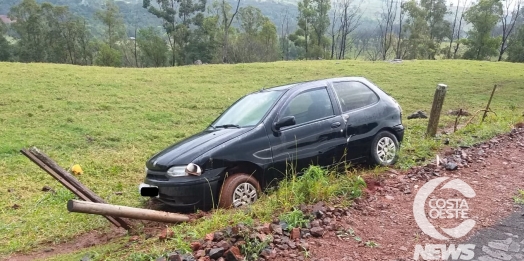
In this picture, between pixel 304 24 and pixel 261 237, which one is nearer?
pixel 261 237

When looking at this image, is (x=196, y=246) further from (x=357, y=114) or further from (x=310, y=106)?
(x=357, y=114)

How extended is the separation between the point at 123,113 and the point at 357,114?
9.09 m

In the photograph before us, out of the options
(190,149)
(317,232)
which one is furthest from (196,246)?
(190,149)

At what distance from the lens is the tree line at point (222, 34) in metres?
41.2

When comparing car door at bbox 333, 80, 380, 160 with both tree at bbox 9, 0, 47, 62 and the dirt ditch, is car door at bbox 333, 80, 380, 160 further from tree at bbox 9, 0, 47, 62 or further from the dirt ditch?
tree at bbox 9, 0, 47, 62

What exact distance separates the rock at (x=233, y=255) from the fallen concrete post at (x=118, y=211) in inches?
43.3

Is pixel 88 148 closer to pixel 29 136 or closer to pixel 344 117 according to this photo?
pixel 29 136

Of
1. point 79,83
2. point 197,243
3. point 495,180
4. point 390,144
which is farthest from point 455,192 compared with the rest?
point 79,83

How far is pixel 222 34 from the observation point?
154 feet

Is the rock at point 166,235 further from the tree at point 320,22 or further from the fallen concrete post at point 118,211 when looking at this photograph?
the tree at point 320,22

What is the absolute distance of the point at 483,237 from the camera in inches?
139

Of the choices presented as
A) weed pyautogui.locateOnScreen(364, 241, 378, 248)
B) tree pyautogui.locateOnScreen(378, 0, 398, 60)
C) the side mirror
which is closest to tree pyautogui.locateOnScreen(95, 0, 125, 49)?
tree pyautogui.locateOnScreen(378, 0, 398, 60)

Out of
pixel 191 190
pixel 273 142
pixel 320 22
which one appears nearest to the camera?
pixel 191 190

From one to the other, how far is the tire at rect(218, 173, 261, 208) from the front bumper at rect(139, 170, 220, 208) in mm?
117
